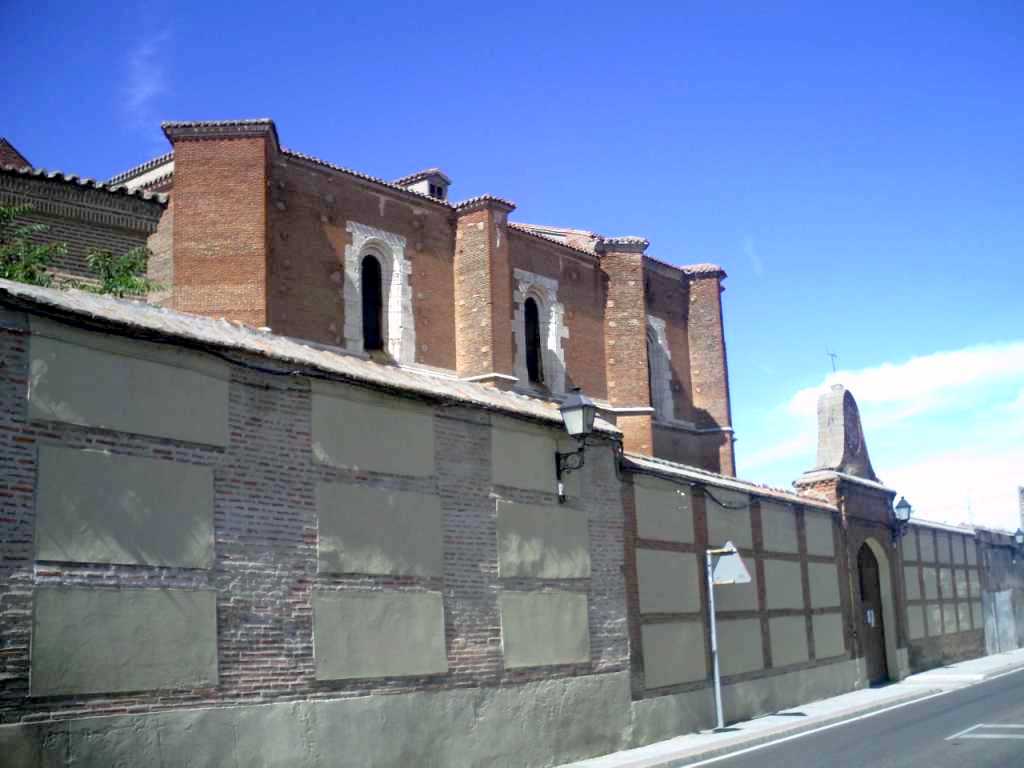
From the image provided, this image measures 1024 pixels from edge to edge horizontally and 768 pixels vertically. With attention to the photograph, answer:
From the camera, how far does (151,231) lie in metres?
19.1

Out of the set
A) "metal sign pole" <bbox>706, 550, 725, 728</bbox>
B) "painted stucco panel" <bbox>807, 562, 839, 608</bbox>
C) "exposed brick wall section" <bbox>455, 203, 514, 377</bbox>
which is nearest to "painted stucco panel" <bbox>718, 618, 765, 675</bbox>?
"metal sign pole" <bbox>706, 550, 725, 728</bbox>

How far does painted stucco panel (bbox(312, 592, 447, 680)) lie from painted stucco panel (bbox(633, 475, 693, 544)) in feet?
16.2

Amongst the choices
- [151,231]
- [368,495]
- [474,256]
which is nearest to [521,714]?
[368,495]

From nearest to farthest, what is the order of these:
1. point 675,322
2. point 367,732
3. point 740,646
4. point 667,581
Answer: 1. point 367,732
2. point 667,581
3. point 740,646
4. point 675,322

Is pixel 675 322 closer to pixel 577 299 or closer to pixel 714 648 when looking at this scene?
pixel 577 299

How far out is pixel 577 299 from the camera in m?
34.7

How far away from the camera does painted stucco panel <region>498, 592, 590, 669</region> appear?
526 inches

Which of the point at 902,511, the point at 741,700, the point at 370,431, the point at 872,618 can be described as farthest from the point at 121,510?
the point at 902,511

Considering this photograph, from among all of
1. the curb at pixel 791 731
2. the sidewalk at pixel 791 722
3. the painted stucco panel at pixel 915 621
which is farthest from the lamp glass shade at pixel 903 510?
the curb at pixel 791 731

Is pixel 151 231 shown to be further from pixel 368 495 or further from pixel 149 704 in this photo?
pixel 149 704

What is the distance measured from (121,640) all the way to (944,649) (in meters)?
26.9

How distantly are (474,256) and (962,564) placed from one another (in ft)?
56.9

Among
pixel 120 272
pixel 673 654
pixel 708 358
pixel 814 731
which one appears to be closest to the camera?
pixel 673 654

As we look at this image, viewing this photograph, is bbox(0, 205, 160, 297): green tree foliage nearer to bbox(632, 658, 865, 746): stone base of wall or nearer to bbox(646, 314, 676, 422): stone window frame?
bbox(632, 658, 865, 746): stone base of wall
